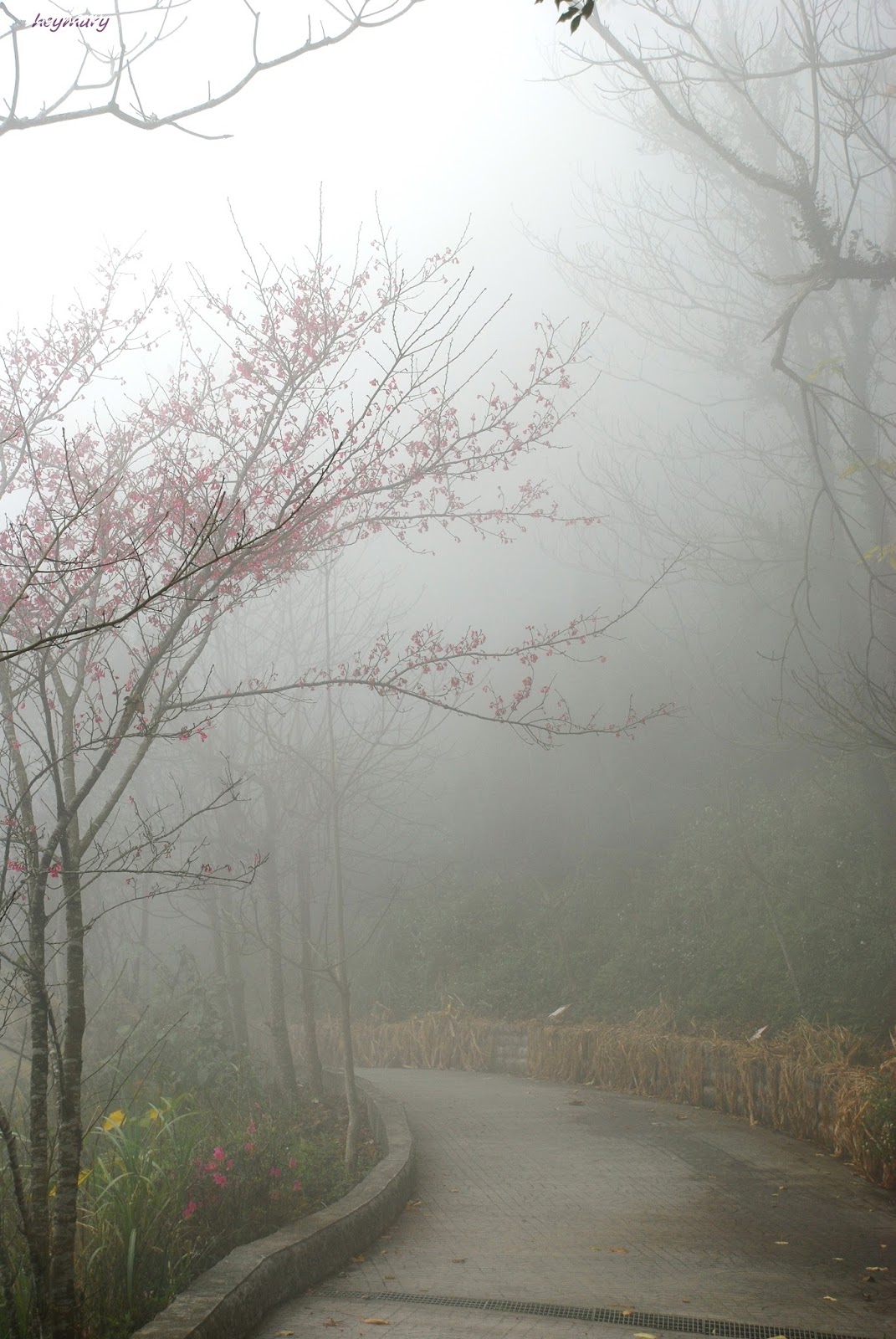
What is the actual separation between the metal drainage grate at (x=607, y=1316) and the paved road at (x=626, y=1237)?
2 cm

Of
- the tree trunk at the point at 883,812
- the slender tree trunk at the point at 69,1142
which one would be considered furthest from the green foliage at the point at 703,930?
the slender tree trunk at the point at 69,1142

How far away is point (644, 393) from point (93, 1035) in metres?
19.0

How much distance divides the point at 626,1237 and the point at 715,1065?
399 cm

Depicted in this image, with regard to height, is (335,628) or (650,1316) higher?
(335,628)

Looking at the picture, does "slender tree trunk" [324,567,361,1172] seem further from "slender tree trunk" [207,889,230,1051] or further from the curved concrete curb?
"slender tree trunk" [207,889,230,1051]

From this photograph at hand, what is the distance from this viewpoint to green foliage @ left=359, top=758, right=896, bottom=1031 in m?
10.8

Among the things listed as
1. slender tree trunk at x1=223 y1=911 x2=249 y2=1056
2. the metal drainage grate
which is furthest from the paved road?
slender tree trunk at x1=223 y1=911 x2=249 y2=1056

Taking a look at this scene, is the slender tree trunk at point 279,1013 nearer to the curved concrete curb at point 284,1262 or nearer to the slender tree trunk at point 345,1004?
the slender tree trunk at point 345,1004

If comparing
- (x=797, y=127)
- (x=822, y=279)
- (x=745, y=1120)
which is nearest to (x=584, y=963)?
(x=745, y=1120)

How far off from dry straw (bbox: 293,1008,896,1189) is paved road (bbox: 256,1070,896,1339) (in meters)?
0.24

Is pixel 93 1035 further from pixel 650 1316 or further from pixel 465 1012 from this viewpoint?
pixel 650 1316

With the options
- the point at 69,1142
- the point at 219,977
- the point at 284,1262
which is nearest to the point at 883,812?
the point at 219,977

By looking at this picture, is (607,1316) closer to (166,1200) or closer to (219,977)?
(166,1200)

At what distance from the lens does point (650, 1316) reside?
4.28m
